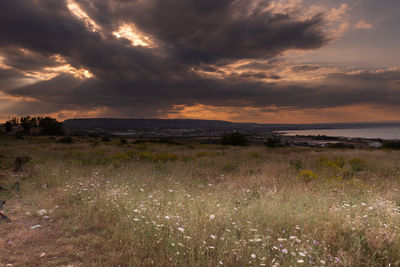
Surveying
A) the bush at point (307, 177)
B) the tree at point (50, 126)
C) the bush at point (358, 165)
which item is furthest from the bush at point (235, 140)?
the tree at point (50, 126)

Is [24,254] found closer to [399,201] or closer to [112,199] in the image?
[112,199]

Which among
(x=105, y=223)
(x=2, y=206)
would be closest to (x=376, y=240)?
(x=105, y=223)

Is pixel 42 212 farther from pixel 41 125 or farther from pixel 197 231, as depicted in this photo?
pixel 41 125

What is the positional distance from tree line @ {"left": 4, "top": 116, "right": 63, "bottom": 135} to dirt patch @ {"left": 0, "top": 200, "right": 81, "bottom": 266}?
71.0m

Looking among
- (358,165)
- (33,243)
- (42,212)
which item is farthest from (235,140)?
(33,243)

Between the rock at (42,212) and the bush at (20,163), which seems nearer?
the rock at (42,212)

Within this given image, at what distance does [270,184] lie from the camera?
8523mm

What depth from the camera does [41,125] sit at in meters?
68.5

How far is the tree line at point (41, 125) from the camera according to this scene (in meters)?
65.2

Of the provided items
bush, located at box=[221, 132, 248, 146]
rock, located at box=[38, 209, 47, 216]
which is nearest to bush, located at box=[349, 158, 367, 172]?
rock, located at box=[38, 209, 47, 216]

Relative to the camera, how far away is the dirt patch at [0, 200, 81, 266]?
3805 millimetres

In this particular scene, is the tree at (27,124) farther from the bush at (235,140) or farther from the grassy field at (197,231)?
the grassy field at (197,231)

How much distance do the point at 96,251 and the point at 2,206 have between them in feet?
14.3

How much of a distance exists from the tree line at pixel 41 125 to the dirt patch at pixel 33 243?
71029 millimetres
